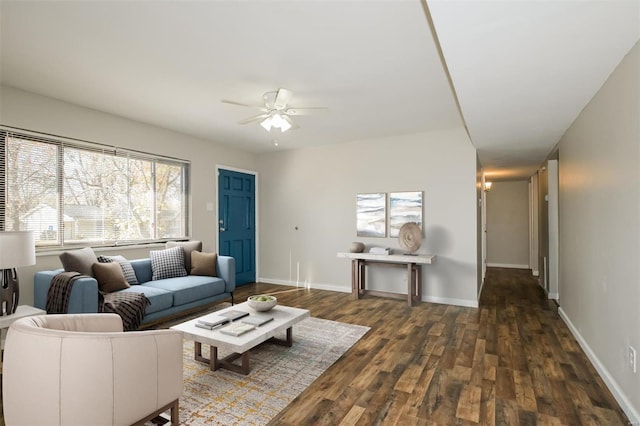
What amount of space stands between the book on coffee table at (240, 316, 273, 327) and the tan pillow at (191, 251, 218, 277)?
5.73 feet

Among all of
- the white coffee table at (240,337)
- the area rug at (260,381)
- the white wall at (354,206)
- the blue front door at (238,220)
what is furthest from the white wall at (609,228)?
the blue front door at (238,220)

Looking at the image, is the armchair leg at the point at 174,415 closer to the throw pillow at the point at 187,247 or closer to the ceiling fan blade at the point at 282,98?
the ceiling fan blade at the point at 282,98

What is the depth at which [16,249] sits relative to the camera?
262 centimetres

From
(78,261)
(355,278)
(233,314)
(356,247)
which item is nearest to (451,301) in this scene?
(355,278)

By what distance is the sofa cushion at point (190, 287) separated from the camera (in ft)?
12.7

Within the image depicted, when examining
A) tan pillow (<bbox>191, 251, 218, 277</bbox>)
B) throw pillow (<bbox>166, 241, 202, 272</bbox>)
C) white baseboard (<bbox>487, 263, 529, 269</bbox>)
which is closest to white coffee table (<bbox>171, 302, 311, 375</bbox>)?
tan pillow (<bbox>191, 251, 218, 277</bbox>)

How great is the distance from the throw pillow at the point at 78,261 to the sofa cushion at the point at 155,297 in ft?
1.42

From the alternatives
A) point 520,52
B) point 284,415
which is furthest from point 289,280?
point 520,52

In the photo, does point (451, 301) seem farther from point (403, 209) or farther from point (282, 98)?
point (282, 98)

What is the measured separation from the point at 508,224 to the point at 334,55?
7.80 m

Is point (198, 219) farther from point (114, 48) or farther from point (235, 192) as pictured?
point (114, 48)

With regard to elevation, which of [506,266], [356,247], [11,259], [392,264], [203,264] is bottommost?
[506,266]

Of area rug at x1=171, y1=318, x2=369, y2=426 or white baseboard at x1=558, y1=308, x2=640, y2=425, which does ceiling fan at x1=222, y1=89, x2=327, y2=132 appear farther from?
white baseboard at x1=558, y1=308, x2=640, y2=425

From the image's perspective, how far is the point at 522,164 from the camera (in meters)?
6.14
